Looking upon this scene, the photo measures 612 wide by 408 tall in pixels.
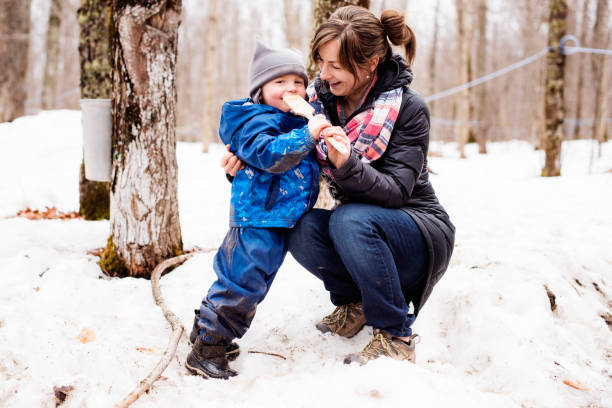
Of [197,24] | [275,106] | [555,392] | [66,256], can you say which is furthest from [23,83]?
[197,24]

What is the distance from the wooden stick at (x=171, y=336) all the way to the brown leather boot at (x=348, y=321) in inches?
27.4

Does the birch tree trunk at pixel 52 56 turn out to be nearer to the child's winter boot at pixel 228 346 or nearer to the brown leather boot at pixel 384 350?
the child's winter boot at pixel 228 346

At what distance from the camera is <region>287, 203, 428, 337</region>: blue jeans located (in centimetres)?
175

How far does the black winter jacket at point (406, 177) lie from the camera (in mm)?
1781

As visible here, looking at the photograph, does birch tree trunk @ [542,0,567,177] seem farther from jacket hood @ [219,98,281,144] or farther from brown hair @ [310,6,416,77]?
jacket hood @ [219,98,281,144]

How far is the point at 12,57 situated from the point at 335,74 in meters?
7.69

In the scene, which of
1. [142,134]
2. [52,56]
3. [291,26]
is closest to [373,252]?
[142,134]

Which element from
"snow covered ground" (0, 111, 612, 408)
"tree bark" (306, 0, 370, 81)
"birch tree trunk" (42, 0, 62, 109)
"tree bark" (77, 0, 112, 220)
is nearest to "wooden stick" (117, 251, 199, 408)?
"snow covered ground" (0, 111, 612, 408)

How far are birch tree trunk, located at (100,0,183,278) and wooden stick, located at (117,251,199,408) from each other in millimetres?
110

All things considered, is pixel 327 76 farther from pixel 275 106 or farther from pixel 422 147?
pixel 422 147

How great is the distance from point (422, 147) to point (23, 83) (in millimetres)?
8492

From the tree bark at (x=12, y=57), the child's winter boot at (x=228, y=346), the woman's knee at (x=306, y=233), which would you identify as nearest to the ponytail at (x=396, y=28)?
the woman's knee at (x=306, y=233)

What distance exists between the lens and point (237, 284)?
1.77m

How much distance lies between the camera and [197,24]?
966 inches
